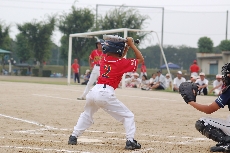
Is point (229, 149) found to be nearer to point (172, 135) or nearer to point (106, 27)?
point (172, 135)

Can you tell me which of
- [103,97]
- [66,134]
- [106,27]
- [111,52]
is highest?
[106,27]

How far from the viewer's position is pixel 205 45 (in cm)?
5875

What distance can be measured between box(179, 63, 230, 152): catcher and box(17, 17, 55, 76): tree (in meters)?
47.3

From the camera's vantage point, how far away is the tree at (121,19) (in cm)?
4844

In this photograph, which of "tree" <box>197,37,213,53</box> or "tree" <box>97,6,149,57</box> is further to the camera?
"tree" <box>197,37,213,53</box>

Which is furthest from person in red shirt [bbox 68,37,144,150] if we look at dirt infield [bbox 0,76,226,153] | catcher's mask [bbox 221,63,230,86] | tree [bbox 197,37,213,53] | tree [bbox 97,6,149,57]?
tree [bbox 197,37,213,53]

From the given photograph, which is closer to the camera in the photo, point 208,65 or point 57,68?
point 208,65

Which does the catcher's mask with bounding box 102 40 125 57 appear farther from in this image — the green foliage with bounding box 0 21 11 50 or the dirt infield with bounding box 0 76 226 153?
the green foliage with bounding box 0 21 11 50

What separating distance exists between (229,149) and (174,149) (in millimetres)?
815

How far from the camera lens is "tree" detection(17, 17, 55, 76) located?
5381 centimetres

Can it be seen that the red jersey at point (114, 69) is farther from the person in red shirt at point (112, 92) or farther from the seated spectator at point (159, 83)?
the seated spectator at point (159, 83)

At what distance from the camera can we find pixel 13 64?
6075 centimetres

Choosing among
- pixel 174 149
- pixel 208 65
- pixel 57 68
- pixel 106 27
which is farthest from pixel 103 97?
pixel 57 68

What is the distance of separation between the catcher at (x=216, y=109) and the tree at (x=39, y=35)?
47.3 metres
